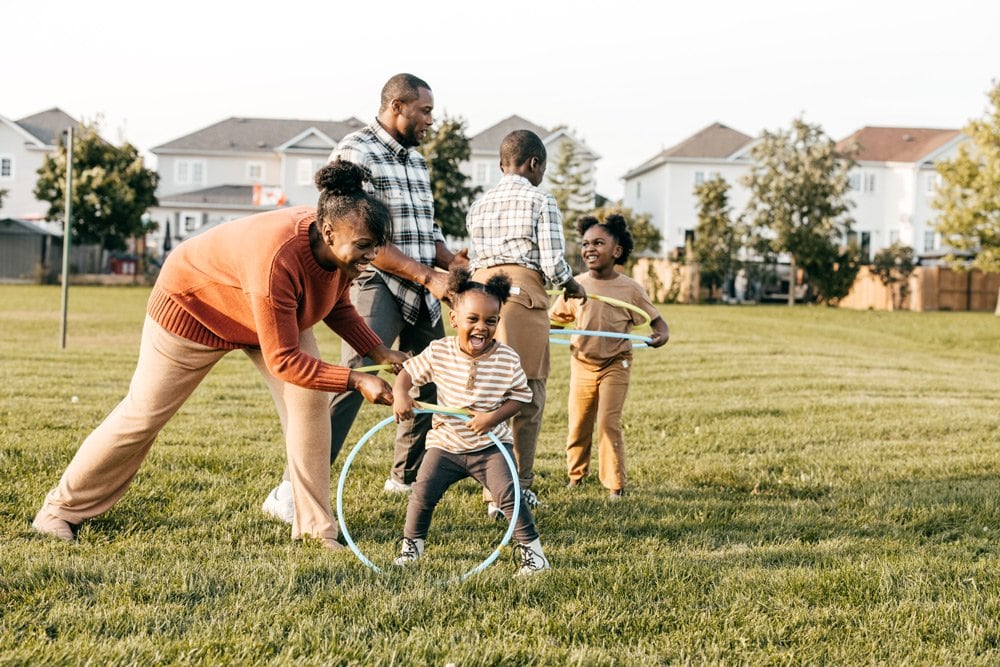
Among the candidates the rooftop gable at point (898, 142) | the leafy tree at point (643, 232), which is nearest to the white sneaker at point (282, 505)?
the leafy tree at point (643, 232)

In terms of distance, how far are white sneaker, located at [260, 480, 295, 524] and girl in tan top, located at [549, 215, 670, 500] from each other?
2.02 m

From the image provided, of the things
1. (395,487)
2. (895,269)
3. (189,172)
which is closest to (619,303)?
Answer: (395,487)

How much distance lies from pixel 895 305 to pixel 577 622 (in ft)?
142

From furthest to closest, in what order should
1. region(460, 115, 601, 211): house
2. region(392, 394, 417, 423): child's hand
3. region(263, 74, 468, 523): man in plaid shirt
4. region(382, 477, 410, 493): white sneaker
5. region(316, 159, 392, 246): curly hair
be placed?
region(460, 115, 601, 211): house, region(382, 477, 410, 493): white sneaker, region(263, 74, 468, 523): man in plaid shirt, region(392, 394, 417, 423): child's hand, region(316, 159, 392, 246): curly hair

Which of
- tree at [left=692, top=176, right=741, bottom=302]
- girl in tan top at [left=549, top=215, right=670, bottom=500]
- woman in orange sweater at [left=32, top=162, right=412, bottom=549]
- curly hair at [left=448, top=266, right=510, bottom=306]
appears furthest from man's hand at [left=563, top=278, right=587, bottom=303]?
tree at [left=692, top=176, right=741, bottom=302]

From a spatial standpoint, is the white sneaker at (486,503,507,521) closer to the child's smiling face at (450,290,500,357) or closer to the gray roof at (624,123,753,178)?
the child's smiling face at (450,290,500,357)

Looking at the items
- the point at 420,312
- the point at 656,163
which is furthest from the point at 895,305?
the point at 420,312

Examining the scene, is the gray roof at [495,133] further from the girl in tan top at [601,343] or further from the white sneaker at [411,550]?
the white sneaker at [411,550]

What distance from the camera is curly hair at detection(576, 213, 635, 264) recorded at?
23.1 feet

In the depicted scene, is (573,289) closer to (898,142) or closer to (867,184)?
(867,184)

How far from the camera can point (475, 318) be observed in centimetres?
488

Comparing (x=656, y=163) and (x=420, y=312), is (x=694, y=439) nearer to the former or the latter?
(x=420, y=312)

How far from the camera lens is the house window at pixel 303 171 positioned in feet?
187

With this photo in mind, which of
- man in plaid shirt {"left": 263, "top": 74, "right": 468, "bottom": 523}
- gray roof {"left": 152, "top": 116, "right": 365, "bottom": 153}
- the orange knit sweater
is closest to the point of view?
the orange knit sweater
